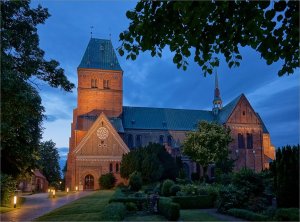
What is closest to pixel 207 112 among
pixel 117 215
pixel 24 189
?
pixel 24 189

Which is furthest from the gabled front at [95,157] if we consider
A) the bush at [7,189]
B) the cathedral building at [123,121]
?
the bush at [7,189]

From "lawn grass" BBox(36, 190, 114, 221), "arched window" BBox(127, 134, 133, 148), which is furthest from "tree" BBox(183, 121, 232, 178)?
"lawn grass" BBox(36, 190, 114, 221)

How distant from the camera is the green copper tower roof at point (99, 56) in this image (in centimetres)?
6453

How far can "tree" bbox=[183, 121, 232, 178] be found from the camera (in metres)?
47.5

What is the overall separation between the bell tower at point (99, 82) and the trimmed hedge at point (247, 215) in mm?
46658

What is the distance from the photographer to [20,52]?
51.4 ft

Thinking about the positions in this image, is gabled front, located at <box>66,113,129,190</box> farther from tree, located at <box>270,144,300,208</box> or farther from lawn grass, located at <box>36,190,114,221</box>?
tree, located at <box>270,144,300,208</box>

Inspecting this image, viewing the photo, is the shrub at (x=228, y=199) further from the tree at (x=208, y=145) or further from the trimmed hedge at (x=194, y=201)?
the tree at (x=208, y=145)

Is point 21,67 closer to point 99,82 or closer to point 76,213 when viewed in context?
point 76,213

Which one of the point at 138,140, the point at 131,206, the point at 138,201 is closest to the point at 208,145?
the point at 138,140

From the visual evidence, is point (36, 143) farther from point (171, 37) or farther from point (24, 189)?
point (24, 189)

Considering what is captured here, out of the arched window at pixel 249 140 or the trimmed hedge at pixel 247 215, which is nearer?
the trimmed hedge at pixel 247 215

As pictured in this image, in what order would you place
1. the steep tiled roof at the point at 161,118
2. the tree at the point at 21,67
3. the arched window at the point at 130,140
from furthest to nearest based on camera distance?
the steep tiled roof at the point at 161,118, the arched window at the point at 130,140, the tree at the point at 21,67

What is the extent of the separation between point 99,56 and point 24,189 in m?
28.4
